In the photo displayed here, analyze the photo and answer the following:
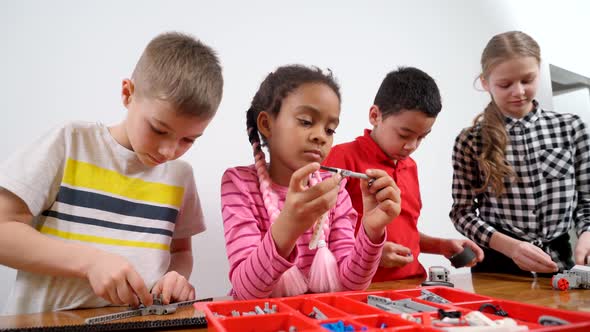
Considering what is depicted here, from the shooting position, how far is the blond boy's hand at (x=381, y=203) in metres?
0.74

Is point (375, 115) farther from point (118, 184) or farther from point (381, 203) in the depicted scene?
point (118, 184)

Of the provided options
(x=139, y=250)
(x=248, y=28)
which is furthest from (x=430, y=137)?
(x=139, y=250)

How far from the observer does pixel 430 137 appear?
6.33 feet

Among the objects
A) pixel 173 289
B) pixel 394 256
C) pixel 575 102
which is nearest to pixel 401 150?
pixel 394 256

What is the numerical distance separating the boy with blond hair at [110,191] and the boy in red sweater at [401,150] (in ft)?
1.52

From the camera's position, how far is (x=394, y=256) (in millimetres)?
969

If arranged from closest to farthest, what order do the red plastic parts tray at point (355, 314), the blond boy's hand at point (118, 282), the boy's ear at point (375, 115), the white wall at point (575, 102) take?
the red plastic parts tray at point (355, 314) → the blond boy's hand at point (118, 282) → the boy's ear at point (375, 115) → the white wall at point (575, 102)

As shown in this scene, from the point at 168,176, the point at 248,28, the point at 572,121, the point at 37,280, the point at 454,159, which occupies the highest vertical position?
the point at 248,28

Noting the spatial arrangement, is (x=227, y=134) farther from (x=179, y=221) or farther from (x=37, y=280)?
(x=37, y=280)

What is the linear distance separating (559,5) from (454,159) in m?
1.89

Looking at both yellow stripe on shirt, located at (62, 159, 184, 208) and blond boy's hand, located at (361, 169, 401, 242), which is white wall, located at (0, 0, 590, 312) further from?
blond boy's hand, located at (361, 169, 401, 242)

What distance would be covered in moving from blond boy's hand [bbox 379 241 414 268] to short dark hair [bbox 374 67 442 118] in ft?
1.22

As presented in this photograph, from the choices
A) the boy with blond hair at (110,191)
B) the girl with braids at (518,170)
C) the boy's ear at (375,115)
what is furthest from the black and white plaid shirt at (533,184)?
the boy with blond hair at (110,191)

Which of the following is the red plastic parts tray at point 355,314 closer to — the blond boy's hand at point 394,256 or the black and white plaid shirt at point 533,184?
the blond boy's hand at point 394,256
